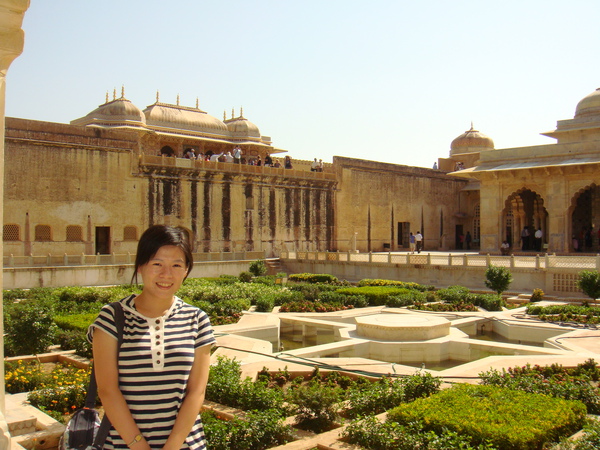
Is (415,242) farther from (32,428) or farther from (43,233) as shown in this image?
(32,428)

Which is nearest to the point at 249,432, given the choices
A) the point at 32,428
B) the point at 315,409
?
the point at 315,409

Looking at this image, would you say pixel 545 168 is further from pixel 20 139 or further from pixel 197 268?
pixel 20 139

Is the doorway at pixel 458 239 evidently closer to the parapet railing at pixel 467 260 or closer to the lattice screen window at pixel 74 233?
the parapet railing at pixel 467 260

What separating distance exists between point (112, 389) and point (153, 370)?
0.18 m

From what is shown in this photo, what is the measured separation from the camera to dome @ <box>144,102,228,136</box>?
99.8 ft

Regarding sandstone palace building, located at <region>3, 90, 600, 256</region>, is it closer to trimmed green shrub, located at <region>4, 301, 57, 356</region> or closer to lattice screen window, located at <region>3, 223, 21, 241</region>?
lattice screen window, located at <region>3, 223, 21, 241</region>

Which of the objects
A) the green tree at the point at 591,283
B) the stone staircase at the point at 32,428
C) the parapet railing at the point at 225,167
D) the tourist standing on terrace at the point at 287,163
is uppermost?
the tourist standing on terrace at the point at 287,163

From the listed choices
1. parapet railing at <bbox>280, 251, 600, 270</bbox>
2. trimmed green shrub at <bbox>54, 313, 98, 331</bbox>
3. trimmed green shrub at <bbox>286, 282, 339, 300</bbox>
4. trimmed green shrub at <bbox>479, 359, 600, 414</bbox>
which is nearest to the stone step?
trimmed green shrub at <bbox>54, 313, 98, 331</bbox>

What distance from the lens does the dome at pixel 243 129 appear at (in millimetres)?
33094

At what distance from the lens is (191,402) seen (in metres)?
2.70

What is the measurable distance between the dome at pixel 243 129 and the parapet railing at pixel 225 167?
4.80 meters

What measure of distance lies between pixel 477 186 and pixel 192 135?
1671cm

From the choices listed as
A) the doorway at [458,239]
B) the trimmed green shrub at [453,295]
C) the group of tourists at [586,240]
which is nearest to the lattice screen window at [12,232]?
the trimmed green shrub at [453,295]

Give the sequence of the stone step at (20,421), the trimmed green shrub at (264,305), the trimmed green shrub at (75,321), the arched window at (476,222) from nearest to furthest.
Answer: the stone step at (20,421) < the trimmed green shrub at (75,321) < the trimmed green shrub at (264,305) < the arched window at (476,222)
